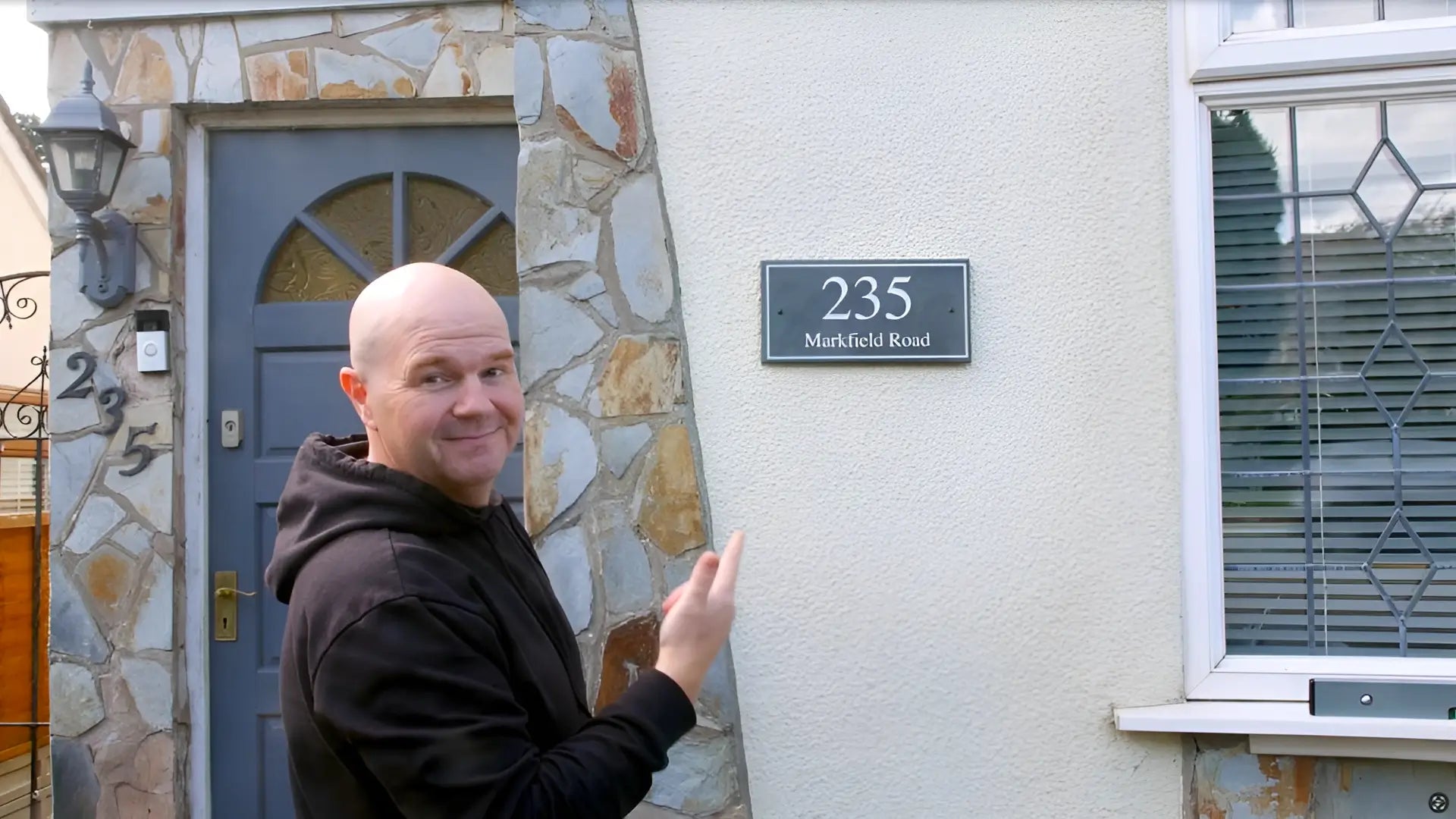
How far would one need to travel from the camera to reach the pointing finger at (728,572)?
4.29 feet

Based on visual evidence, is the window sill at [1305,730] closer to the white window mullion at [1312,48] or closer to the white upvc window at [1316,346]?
the white upvc window at [1316,346]

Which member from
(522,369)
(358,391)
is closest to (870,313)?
(522,369)

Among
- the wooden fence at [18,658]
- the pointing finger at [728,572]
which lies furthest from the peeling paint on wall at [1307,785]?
the wooden fence at [18,658]

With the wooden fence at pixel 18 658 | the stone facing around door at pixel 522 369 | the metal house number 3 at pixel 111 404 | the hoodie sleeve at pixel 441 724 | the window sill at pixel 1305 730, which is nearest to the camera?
the hoodie sleeve at pixel 441 724

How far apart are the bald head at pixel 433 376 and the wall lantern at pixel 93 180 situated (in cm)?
228

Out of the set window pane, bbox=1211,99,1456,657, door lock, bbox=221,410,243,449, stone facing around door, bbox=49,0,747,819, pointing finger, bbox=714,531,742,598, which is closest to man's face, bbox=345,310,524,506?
pointing finger, bbox=714,531,742,598

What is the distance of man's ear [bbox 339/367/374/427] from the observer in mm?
1289

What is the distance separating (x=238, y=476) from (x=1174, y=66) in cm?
294

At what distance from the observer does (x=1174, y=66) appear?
8.09 ft

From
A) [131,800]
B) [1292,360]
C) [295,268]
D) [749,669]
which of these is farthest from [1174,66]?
[131,800]

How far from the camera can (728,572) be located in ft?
4.35

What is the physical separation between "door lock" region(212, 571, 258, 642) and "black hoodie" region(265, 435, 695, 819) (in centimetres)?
204

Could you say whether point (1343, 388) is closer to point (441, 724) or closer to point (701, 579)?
point (701, 579)

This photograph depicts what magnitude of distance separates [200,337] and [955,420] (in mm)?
2353
